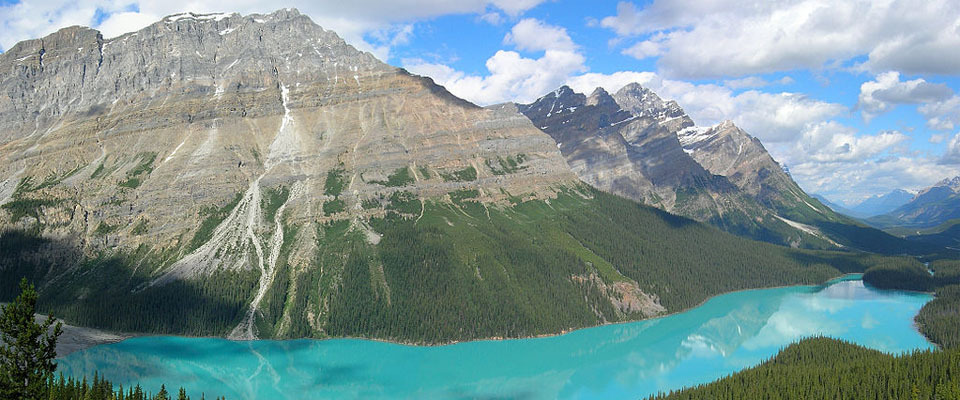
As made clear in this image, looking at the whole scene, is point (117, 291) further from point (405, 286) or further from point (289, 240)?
point (405, 286)

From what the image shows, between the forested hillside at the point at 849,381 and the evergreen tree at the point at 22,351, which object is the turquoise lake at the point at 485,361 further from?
the evergreen tree at the point at 22,351

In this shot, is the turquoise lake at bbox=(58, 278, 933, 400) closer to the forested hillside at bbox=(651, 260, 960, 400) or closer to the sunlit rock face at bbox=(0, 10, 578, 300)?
the forested hillside at bbox=(651, 260, 960, 400)

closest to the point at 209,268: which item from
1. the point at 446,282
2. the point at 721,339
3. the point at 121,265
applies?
the point at 121,265

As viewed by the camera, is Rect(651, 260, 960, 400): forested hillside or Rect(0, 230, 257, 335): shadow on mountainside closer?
Rect(651, 260, 960, 400): forested hillside

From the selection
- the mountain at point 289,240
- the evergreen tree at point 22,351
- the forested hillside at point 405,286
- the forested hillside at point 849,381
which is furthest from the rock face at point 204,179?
the forested hillside at point 849,381

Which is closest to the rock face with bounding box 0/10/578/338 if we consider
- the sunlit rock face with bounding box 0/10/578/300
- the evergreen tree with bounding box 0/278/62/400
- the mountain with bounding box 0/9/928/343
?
the sunlit rock face with bounding box 0/10/578/300

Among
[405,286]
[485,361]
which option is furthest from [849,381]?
[405,286]

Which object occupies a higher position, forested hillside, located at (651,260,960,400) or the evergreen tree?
the evergreen tree
